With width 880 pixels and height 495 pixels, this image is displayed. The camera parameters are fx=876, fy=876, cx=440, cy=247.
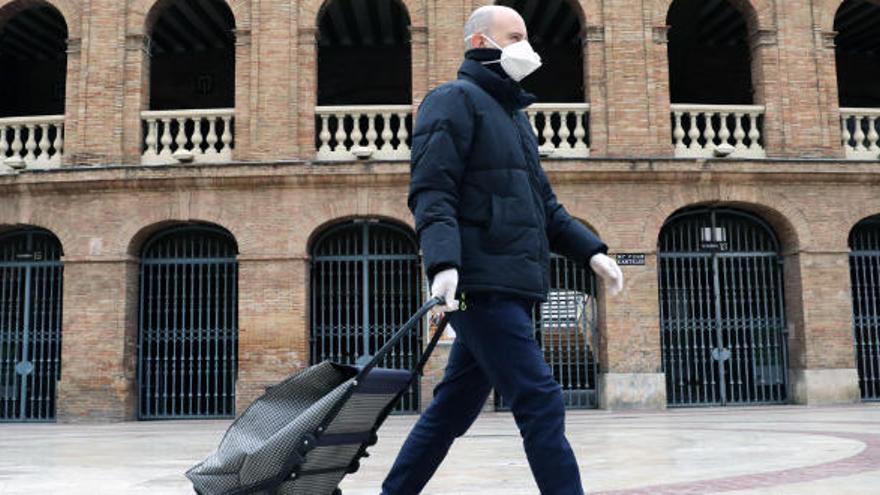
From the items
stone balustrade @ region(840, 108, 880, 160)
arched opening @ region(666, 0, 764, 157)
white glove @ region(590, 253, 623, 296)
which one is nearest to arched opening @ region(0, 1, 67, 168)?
arched opening @ region(666, 0, 764, 157)

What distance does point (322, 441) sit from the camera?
336cm

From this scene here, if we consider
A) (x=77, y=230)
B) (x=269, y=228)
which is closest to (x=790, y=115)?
(x=269, y=228)

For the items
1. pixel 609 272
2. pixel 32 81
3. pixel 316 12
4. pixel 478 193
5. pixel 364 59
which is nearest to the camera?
pixel 478 193

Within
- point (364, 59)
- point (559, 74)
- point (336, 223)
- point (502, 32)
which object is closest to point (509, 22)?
point (502, 32)

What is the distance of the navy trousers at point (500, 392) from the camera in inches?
128

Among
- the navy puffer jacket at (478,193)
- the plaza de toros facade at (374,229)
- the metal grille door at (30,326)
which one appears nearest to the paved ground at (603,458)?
the navy puffer jacket at (478,193)

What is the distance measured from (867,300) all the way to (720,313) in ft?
9.23

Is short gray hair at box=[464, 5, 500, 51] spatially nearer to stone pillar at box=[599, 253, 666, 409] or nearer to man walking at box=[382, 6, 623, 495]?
man walking at box=[382, 6, 623, 495]

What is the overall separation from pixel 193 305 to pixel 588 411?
7156 millimetres

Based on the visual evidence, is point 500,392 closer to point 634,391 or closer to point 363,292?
point 634,391

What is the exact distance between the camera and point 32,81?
818 inches

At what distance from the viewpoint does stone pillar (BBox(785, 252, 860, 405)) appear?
1508 centimetres

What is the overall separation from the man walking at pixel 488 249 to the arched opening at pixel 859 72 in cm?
1408

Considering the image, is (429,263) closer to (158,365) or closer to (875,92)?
(158,365)
